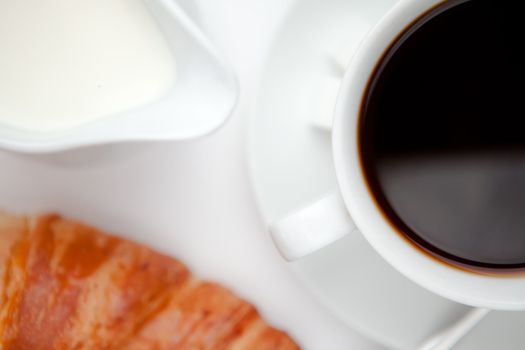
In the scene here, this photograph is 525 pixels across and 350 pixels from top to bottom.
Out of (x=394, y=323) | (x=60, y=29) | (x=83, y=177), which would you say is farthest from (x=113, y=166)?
(x=394, y=323)

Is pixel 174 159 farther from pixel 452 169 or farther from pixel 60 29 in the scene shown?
pixel 452 169

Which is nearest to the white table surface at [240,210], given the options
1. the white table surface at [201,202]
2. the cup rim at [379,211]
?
the white table surface at [201,202]

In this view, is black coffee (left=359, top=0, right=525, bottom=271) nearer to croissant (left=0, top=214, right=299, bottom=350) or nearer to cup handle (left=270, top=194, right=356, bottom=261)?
cup handle (left=270, top=194, right=356, bottom=261)

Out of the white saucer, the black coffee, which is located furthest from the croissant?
the black coffee

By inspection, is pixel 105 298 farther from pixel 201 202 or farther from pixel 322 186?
pixel 322 186

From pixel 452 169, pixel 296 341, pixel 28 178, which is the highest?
pixel 452 169

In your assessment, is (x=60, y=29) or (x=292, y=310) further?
(x=292, y=310)

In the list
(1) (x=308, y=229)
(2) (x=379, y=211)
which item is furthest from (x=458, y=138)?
(1) (x=308, y=229)

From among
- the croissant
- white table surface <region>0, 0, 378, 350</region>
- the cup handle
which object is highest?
the cup handle
